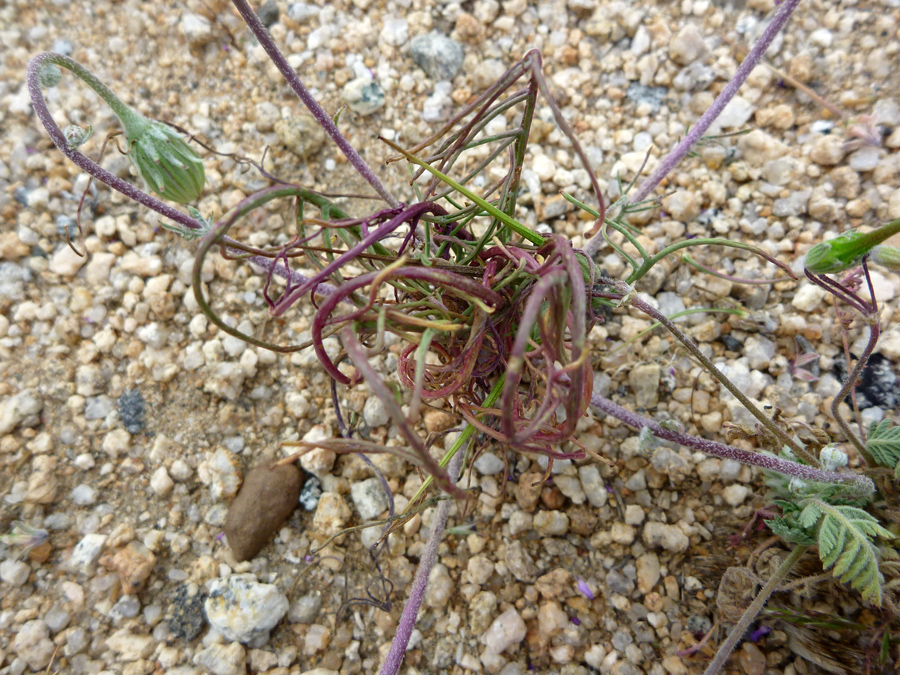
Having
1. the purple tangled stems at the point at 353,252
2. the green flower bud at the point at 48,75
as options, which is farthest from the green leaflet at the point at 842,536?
the green flower bud at the point at 48,75

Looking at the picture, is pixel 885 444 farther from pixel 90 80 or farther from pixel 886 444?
pixel 90 80

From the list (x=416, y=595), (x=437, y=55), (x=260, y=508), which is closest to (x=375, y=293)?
(x=416, y=595)

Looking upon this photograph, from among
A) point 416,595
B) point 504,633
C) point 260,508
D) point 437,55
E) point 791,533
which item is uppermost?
point 437,55

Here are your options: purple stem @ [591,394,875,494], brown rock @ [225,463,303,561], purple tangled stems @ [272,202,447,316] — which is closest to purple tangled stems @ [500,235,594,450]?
purple tangled stems @ [272,202,447,316]

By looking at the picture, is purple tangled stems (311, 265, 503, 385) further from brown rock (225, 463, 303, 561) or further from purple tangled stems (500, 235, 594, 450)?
brown rock (225, 463, 303, 561)

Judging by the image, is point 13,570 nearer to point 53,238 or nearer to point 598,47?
point 53,238

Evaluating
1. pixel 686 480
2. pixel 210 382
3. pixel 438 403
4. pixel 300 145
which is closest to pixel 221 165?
pixel 300 145
